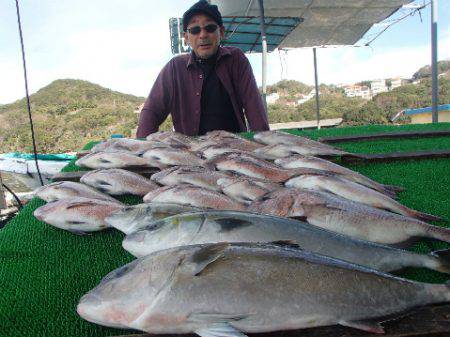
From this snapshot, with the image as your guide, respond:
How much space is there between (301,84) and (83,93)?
119ft

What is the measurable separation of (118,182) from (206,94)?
317cm

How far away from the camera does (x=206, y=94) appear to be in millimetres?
5461

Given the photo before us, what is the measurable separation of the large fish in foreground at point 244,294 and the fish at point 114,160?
1.83 meters

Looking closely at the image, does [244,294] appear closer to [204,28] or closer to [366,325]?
[366,325]

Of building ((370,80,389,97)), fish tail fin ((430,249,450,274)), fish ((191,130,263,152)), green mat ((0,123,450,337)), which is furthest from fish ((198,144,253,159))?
building ((370,80,389,97))

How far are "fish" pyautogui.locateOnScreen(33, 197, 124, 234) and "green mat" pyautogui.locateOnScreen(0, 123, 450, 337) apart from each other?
0.05 meters

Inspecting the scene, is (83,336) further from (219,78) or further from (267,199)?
(219,78)

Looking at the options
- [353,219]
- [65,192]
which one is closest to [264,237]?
[353,219]

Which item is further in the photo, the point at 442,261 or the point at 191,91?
the point at 191,91

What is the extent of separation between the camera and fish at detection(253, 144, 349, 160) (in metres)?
3.27

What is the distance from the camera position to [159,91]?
545 centimetres

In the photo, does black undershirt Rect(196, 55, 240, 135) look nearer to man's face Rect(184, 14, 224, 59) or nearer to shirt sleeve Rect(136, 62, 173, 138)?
man's face Rect(184, 14, 224, 59)

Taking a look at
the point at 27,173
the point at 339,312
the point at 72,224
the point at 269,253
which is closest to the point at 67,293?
the point at 72,224

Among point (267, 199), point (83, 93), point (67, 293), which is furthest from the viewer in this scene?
point (83, 93)
